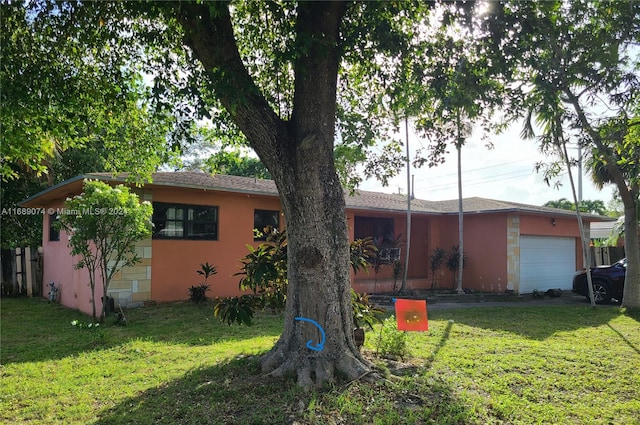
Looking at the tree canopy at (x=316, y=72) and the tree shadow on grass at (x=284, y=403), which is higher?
the tree canopy at (x=316, y=72)

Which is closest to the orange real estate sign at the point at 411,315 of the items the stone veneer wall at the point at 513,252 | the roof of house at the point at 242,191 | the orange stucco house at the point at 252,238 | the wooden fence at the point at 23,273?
the roof of house at the point at 242,191

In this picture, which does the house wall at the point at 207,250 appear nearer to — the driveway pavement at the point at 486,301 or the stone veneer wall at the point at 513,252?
the driveway pavement at the point at 486,301

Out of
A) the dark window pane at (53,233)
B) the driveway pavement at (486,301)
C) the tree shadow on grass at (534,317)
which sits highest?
the dark window pane at (53,233)

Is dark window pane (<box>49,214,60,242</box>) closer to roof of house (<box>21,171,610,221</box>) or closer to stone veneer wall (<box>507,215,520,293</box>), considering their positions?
roof of house (<box>21,171,610,221</box>)

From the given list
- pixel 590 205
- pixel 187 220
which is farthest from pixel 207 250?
pixel 590 205

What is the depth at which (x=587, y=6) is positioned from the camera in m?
6.35

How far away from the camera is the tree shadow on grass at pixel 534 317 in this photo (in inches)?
344

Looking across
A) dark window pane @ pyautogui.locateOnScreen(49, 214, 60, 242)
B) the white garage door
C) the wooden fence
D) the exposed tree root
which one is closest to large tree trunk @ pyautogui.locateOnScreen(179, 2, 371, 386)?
the exposed tree root

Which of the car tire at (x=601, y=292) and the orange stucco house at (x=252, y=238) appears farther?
the car tire at (x=601, y=292)

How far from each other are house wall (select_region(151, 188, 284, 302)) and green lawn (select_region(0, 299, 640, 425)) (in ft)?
7.46

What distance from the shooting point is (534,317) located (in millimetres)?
10305

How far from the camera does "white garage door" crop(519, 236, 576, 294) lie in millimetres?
15523

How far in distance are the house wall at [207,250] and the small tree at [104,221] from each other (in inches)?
58.3

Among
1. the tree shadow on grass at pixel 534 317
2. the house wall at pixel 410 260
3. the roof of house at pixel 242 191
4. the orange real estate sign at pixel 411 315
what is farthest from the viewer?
the house wall at pixel 410 260
